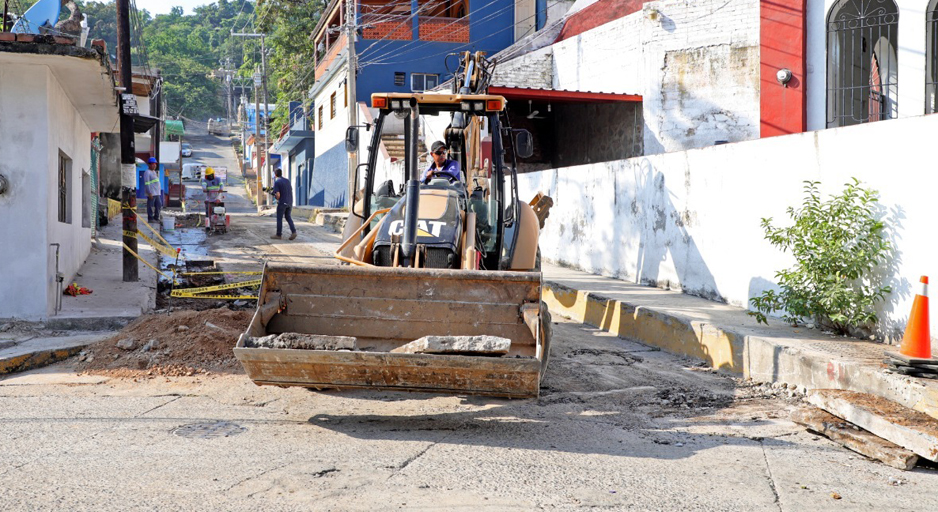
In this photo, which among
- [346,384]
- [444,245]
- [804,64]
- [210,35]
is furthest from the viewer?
[210,35]

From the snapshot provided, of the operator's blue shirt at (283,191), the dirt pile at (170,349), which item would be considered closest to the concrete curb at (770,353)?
the dirt pile at (170,349)

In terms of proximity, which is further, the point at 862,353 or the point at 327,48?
the point at 327,48

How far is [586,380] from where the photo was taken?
7.25 meters

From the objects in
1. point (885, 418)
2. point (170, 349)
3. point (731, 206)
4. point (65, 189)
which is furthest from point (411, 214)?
point (65, 189)

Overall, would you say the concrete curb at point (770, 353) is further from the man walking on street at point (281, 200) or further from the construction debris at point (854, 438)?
the man walking on street at point (281, 200)

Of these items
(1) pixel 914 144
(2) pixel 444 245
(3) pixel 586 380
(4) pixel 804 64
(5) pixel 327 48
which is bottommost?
(3) pixel 586 380

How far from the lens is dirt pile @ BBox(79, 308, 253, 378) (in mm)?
7383

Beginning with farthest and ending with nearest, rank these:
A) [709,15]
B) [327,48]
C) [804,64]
A: [327,48] → [709,15] → [804,64]

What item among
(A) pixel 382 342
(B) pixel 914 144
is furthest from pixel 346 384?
(B) pixel 914 144

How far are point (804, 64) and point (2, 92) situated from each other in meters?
13.3

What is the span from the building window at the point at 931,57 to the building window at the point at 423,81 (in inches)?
852

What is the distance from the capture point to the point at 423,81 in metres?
32.9

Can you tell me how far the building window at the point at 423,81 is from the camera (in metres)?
32.7

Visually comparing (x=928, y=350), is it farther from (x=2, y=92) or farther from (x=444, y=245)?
(x=2, y=92)
